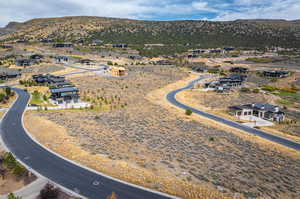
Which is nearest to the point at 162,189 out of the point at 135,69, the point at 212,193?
the point at 212,193

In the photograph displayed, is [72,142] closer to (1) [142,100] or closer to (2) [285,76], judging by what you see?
(1) [142,100]

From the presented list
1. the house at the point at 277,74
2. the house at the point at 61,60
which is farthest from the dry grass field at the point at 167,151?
the house at the point at 277,74

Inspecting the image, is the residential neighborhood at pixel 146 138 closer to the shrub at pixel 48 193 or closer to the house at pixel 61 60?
the shrub at pixel 48 193

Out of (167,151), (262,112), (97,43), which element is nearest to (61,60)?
(97,43)

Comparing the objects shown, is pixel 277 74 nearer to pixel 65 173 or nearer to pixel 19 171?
pixel 65 173

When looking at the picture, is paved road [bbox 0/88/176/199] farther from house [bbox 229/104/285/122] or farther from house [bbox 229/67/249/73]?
house [bbox 229/67/249/73]
